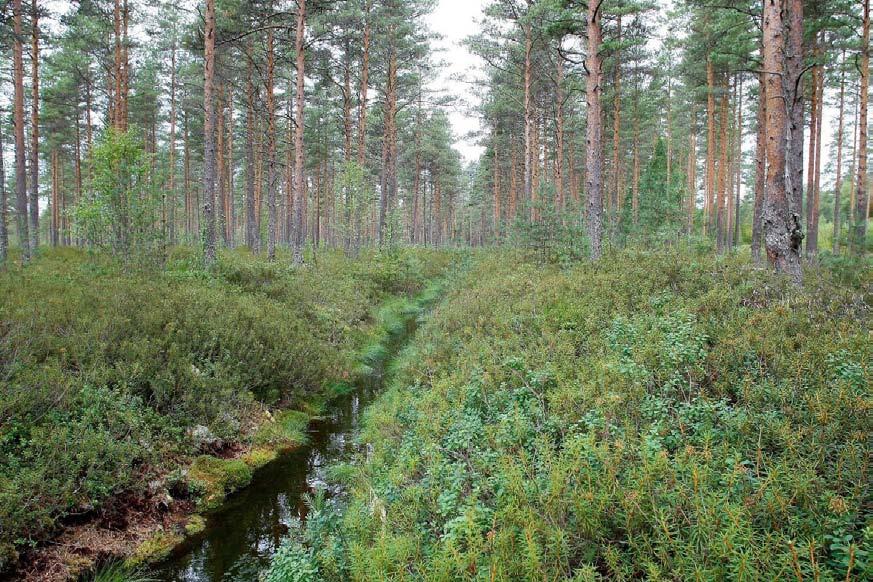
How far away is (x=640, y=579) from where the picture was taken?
236cm

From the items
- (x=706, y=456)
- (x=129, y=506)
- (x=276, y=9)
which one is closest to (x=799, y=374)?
(x=706, y=456)

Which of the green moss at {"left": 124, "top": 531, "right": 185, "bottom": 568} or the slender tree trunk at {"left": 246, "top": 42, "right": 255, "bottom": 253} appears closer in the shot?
the green moss at {"left": 124, "top": 531, "right": 185, "bottom": 568}

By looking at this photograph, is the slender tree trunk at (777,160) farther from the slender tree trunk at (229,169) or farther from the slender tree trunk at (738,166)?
the slender tree trunk at (229,169)

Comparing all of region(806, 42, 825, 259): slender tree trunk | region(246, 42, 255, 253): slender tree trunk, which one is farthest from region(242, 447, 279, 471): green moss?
region(806, 42, 825, 259): slender tree trunk

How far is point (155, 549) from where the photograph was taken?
505 cm

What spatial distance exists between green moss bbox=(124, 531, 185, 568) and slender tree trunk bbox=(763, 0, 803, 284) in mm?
9294

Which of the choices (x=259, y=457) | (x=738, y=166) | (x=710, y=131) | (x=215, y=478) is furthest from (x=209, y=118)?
(x=738, y=166)

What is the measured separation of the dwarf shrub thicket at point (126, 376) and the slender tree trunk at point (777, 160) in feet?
27.4

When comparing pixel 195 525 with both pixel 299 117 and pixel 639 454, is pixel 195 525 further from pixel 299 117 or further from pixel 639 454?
pixel 299 117

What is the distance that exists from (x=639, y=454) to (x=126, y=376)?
644 centimetres

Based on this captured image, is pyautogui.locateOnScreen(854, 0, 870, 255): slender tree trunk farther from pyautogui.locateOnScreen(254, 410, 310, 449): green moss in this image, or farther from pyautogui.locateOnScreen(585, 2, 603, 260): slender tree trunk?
pyautogui.locateOnScreen(254, 410, 310, 449): green moss

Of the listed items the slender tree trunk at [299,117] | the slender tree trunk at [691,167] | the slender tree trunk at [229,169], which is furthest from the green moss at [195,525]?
the slender tree trunk at [691,167]

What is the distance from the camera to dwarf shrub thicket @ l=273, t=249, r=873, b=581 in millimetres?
2393

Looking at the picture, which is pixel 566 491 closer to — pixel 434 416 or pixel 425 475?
pixel 425 475
